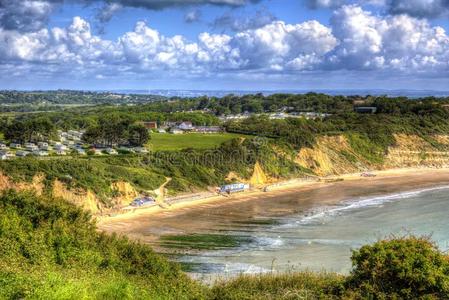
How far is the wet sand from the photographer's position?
140ft

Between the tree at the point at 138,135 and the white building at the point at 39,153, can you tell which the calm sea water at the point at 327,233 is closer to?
the tree at the point at 138,135

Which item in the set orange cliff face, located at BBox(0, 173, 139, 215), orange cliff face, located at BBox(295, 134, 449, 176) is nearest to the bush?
orange cliff face, located at BBox(0, 173, 139, 215)

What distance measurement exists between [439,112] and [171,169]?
64323 millimetres

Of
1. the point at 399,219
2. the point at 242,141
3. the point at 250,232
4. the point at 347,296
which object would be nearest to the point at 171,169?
the point at 242,141

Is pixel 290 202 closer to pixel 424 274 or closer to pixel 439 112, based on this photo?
pixel 424 274

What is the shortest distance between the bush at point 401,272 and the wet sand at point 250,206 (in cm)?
2262

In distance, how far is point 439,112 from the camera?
101812 mm

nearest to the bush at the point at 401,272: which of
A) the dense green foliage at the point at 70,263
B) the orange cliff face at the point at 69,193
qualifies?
the dense green foliage at the point at 70,263

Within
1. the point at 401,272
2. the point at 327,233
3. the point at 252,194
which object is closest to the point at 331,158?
the point at 252,194

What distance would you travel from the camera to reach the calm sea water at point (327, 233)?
106 feet

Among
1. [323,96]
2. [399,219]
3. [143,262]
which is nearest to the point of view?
[143,262]

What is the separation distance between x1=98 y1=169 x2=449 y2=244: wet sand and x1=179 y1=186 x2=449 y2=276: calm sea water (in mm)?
2353

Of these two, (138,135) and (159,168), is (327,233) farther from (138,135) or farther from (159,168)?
(138,135)

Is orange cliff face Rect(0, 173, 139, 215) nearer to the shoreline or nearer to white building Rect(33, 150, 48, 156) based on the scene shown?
the shoreline
